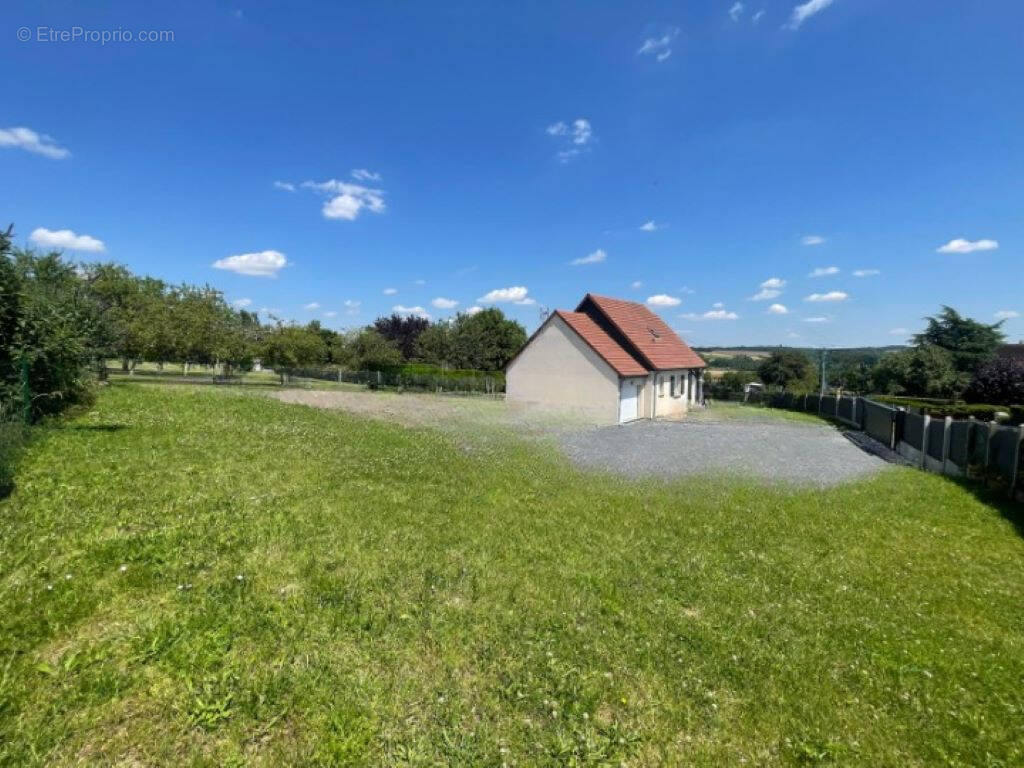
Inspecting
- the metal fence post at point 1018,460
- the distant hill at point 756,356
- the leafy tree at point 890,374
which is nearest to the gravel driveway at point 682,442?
the metal fence post at point 1018,460

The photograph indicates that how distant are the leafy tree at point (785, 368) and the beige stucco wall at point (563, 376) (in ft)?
209

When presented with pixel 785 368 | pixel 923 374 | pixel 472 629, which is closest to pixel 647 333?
pixel 472 629

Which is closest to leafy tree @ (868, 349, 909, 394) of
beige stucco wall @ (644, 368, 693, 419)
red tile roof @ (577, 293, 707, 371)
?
red tile roof @ (577, 293, 707, 371)

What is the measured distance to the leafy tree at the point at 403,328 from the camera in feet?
218

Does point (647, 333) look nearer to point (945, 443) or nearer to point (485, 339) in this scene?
point (945, 443)

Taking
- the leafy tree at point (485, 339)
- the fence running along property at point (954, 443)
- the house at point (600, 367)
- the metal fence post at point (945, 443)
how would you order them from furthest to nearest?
the leafy tree at point (485, 339) < the house at point (600, 367) < the metal fence post at point (945, 443) < the fence running along property at point (954, 443)

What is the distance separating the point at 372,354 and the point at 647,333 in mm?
25233

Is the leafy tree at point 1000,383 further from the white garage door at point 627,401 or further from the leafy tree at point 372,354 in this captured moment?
the leafy tree at point 372,354

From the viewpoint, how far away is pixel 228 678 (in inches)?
135

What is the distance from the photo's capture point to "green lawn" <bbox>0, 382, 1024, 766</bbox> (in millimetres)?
3137

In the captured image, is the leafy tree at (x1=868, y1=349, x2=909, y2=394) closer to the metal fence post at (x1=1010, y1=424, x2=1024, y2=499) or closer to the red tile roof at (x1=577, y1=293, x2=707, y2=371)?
the red tile roof at (x1=577, y1=293, x2=707, y2=371)

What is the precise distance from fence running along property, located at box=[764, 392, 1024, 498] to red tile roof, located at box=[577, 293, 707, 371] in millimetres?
10250

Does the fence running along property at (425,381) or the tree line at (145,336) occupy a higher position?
the tree line at (145,336)

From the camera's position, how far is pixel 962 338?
51625 mm
